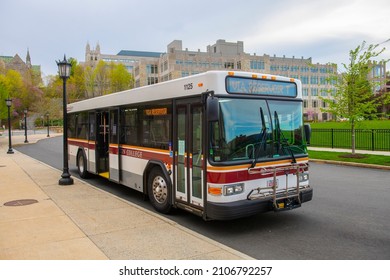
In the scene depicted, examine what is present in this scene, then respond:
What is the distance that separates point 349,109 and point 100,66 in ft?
266

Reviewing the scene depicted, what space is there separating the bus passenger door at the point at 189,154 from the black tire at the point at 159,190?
1.35 ft

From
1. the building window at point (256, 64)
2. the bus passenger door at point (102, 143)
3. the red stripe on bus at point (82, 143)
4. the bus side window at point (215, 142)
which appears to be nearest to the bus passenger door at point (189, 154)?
the bus side window at point (215, 142)

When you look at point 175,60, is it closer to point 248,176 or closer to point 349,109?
point 349,109

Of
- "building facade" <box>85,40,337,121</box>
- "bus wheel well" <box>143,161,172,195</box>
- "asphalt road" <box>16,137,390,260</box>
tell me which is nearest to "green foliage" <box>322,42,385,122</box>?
"asphalt road" <box>16,137,390,260</box>

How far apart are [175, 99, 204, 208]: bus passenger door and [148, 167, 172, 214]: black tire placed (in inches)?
16.2

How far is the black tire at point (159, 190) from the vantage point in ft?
24.1

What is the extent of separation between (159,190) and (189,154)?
1500mm

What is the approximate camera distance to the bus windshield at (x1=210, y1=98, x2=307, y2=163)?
5.91m

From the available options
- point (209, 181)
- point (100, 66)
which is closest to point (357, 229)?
point (209, 181)

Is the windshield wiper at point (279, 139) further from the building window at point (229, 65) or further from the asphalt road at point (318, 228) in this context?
the building window at point (229, 65)

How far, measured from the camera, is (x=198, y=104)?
641cm

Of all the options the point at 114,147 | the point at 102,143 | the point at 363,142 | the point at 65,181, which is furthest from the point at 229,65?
the point at 114,147

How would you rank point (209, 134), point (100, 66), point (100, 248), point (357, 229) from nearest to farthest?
point (100, 248) < point (209, 134) < point (357, 229) < point (100, 66)

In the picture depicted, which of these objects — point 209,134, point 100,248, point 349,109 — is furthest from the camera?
point 349,109
